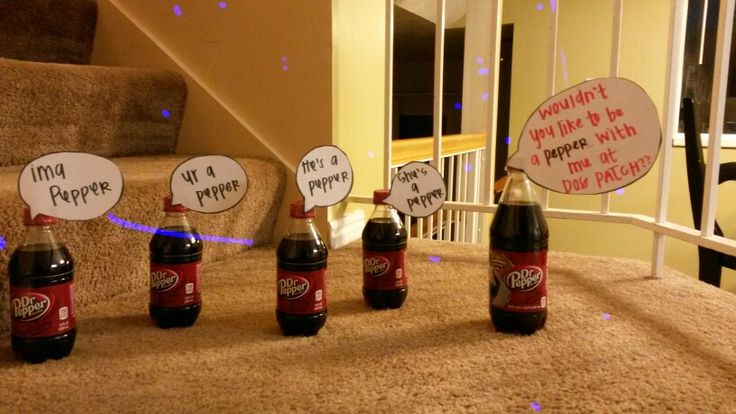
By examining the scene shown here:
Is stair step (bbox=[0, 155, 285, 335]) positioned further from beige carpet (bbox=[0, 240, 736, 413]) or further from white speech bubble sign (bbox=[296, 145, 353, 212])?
white speech bubble sign (bbox=[296, 145, 353, 212])

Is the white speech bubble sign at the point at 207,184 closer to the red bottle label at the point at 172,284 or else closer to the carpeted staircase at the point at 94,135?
the red bottle label at the point at 172,284

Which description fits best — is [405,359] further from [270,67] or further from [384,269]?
[270,67]

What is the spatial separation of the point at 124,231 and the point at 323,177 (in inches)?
15.1

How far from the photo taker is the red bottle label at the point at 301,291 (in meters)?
0.79

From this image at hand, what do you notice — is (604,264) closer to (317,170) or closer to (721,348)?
(721,348)

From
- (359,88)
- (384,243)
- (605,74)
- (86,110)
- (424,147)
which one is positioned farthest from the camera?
(605,74)

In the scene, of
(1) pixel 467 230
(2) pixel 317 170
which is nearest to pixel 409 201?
(2) pixel 317 170

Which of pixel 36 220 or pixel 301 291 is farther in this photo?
pixel 301 291

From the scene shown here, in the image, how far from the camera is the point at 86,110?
1211 millimetres

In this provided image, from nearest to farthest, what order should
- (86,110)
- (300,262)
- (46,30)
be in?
(300,262), (86,110), (46,30)

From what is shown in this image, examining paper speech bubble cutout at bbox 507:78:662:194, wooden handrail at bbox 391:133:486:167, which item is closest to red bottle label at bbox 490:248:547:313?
paper speech bubble cutout at bbox 507:78:662:194

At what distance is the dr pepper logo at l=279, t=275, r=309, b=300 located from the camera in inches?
31.2

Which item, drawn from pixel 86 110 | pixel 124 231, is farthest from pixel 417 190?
pixel 86 110

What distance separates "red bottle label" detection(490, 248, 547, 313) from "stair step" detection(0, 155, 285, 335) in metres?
0.57
